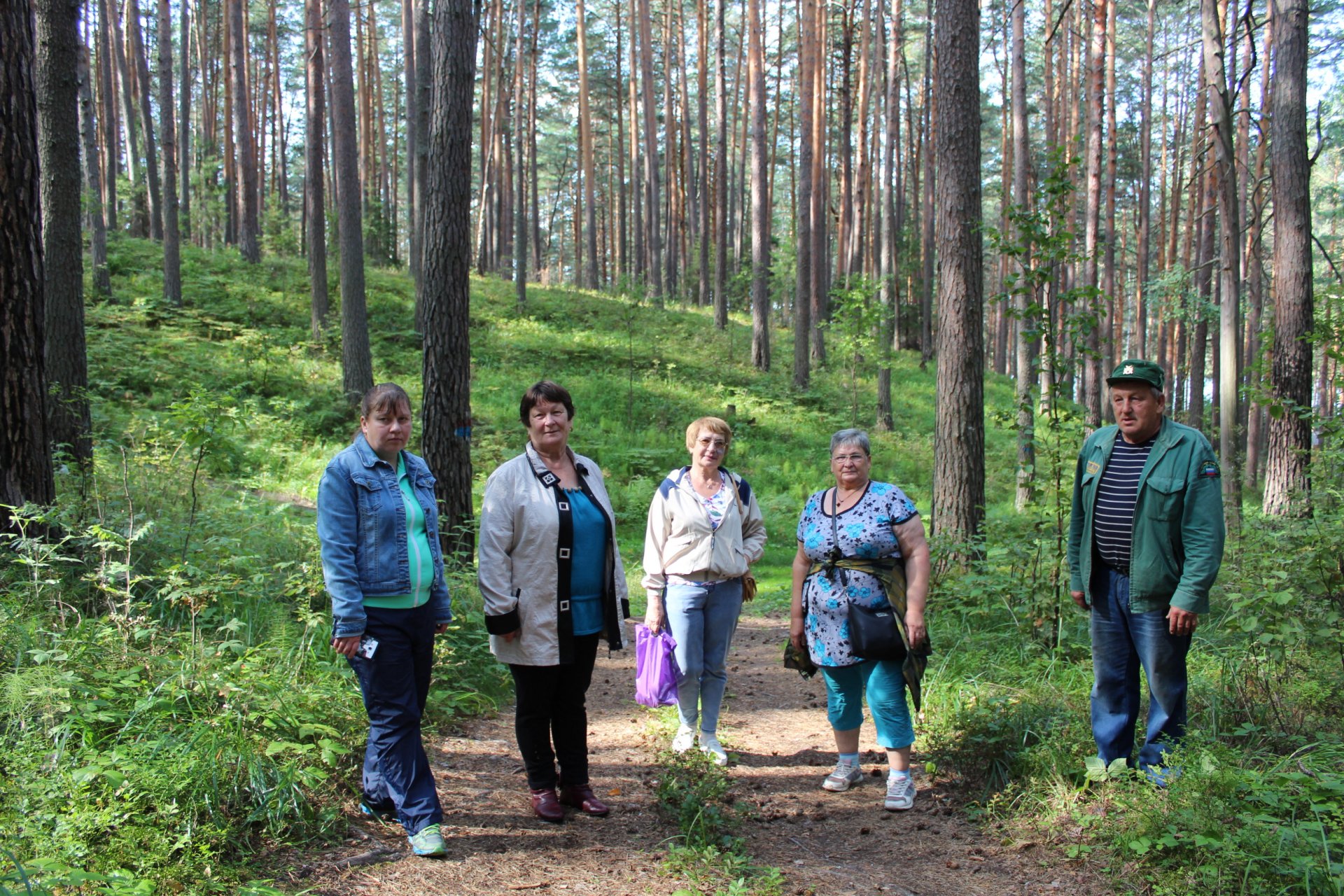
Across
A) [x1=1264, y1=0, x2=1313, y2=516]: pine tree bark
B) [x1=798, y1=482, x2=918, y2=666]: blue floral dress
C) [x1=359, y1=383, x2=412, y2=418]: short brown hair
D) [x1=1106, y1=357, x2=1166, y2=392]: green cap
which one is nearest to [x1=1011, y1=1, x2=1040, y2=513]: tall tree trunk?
[x1=1106, y1=357, x2=1166, y2=392]: green cap

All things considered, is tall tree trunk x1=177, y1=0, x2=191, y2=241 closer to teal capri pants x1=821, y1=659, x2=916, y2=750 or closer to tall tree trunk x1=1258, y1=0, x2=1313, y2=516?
tall tree trunk x1=1258, y1=0, x2=1313, y2=516

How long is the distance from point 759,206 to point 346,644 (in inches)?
806

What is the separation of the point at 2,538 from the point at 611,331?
19.0 metres

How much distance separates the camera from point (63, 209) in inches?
341

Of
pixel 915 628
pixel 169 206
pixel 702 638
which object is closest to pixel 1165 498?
pixel 915 628

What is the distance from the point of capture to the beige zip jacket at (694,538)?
16.0ft

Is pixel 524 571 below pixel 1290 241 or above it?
below

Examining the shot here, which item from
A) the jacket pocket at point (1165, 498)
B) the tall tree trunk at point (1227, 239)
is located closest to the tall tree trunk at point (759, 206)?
the tall tree trunk at point (1227, 239)

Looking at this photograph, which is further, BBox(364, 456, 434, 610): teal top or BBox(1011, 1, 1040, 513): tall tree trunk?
BBox(1011, 1, 1040, 513): tall tree trunk

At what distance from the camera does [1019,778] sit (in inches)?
176

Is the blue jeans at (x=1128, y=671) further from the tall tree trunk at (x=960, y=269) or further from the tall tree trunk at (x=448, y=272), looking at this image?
the tall tree trunk at (x=448, y=272)

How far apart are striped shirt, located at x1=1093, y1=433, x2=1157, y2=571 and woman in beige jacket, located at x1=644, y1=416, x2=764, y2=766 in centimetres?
167

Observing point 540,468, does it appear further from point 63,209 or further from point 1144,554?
point 63,209

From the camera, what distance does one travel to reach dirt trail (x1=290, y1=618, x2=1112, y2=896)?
3.58m
